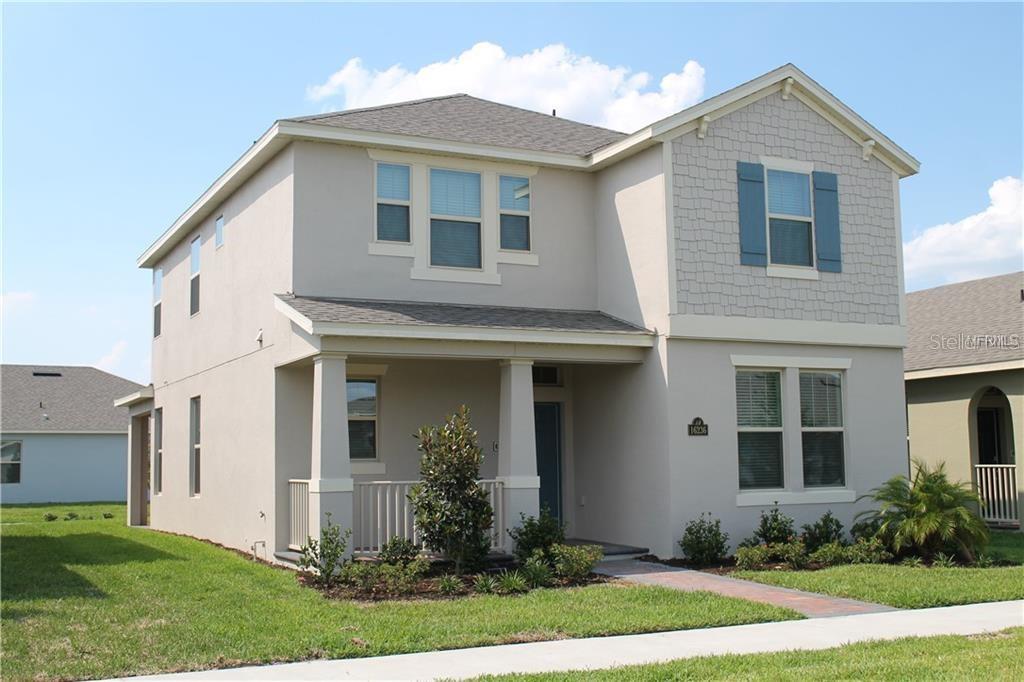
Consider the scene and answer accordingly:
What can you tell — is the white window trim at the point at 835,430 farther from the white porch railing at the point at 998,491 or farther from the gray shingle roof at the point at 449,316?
the white porch railing at the point at 998,491

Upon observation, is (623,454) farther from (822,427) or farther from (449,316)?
(449,316)

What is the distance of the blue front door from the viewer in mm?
16922

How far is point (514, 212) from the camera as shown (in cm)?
1627

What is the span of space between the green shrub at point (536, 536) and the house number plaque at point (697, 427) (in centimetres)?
253

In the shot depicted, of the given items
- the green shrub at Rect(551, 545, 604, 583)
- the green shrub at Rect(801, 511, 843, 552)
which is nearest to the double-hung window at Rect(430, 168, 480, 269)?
the green shrub at Rect(551, 545, 604, 583)

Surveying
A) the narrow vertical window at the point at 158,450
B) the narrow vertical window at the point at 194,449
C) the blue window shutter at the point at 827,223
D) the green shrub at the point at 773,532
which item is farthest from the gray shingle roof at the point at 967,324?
the narrow vertical window at the point at 158,450

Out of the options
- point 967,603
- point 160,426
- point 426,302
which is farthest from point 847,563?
point 160,426

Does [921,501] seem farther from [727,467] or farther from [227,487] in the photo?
[227,487]

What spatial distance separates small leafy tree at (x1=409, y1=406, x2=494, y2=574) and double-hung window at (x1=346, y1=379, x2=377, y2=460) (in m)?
2.42

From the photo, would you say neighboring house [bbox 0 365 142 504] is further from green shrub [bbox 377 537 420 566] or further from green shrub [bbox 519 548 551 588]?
green shrub [bbox 519 548 551 588]

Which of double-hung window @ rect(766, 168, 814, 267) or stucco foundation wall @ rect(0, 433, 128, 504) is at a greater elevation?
double-hung window @ rect(766, 168, 814, 267)

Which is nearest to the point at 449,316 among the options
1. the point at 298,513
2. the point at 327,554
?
the point at 298,513

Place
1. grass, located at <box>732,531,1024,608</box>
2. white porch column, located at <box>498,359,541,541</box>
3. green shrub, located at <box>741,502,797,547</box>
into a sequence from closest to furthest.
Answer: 1. grass, located at <box>732,531,1024,608</box>
2. white porch column, located at <box>498,359,541,541</box>
3. green shrub, located at <box>741,502,797,547</box>

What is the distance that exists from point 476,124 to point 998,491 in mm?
12189
